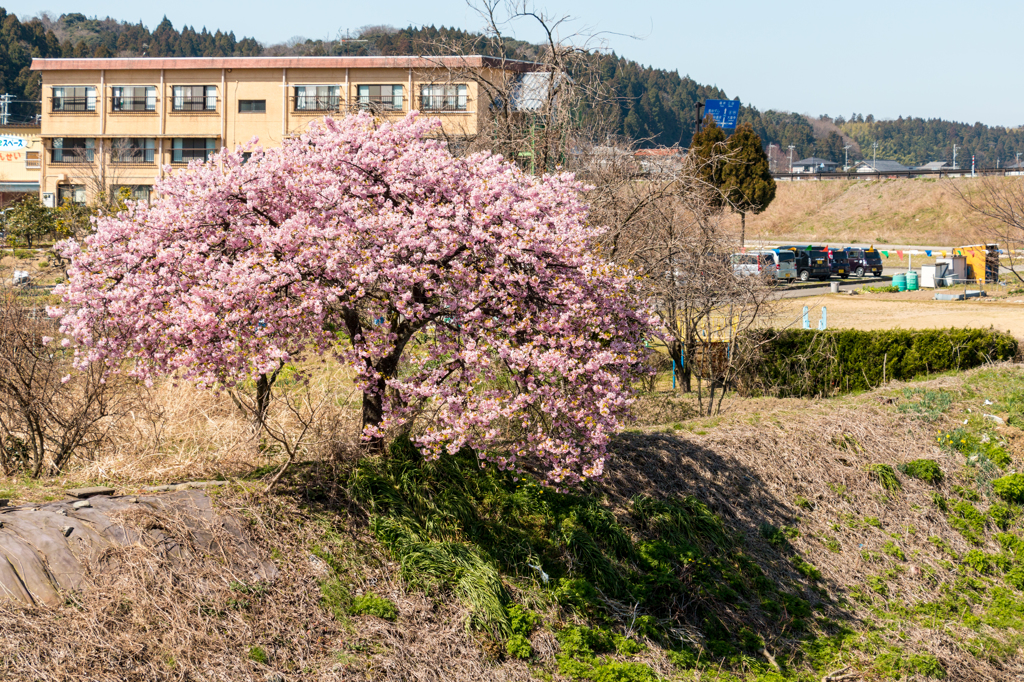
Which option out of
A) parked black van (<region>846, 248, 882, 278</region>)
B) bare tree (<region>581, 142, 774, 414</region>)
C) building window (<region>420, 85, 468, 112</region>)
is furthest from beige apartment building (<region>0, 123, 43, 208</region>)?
bare tree (<region>581, 142, 774, 414</region>)

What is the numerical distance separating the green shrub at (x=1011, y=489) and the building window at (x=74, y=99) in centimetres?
5085

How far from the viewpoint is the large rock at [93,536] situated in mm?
6812

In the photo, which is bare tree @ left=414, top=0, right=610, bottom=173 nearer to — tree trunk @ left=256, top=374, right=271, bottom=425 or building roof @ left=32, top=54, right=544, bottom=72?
tree trunk @ left=256, top=374, right=271, bottom=425

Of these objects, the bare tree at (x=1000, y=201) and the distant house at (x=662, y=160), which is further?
the bare tree at (x=1000, y=201)

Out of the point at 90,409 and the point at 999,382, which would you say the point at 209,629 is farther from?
the point at 999,382

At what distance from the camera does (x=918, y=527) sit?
1252 centimetres

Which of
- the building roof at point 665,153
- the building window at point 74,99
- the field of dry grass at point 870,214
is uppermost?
the building window at point 74,99

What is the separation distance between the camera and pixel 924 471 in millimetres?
13461

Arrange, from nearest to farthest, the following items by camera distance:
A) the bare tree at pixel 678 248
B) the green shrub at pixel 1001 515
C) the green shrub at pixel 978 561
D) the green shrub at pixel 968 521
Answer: the green shrub at pixel 978 561 < the green shrub at pixel 968 521 < the green shrub at pixel 1001 515 < the bare tree at pixel 678 248

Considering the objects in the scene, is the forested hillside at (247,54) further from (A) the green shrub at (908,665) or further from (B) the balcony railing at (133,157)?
(A) the green shrub at (908,665)

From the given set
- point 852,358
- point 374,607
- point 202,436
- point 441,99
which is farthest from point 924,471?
point 441,99

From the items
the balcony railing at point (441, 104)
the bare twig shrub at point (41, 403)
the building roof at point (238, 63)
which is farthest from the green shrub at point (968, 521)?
the building roof at point (238, 63)

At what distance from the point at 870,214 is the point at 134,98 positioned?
6107 centimetres

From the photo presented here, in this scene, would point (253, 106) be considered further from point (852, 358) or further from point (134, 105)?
point (852, 358)
